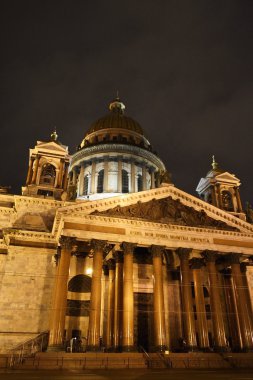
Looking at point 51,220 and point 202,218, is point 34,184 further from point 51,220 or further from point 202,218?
point 202,218

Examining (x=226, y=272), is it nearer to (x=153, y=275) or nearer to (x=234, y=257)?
(x=234, y=257)

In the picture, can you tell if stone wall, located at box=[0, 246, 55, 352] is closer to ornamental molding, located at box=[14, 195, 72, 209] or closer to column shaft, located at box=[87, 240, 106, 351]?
ornamental molding, located at box=[14, 195, 72, 209]

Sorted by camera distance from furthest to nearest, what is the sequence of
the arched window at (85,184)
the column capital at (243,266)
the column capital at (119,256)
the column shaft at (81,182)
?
the arched window at (85,184) < the column shaft at (81,182) < the column capital at (243,266) < the column capital at (119,256)

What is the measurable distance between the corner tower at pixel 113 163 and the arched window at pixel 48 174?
9413mm

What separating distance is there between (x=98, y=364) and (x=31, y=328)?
307 inches

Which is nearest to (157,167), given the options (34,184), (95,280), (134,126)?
(134,126)

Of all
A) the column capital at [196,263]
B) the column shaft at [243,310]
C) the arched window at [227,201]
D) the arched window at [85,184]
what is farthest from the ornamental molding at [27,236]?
the arched window at [227,201]

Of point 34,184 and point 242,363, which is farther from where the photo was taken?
point 34,184

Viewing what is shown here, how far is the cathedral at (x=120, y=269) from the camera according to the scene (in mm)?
21203

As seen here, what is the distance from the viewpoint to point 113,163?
145ft

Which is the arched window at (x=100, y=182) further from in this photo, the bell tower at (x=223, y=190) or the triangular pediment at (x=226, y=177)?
the triangular pediment at (x=226, y=177)

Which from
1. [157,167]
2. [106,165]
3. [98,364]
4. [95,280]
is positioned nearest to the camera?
[98,364]

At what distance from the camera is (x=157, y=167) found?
46438mm

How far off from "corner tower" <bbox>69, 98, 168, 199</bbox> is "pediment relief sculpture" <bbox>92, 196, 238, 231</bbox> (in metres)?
16.8
